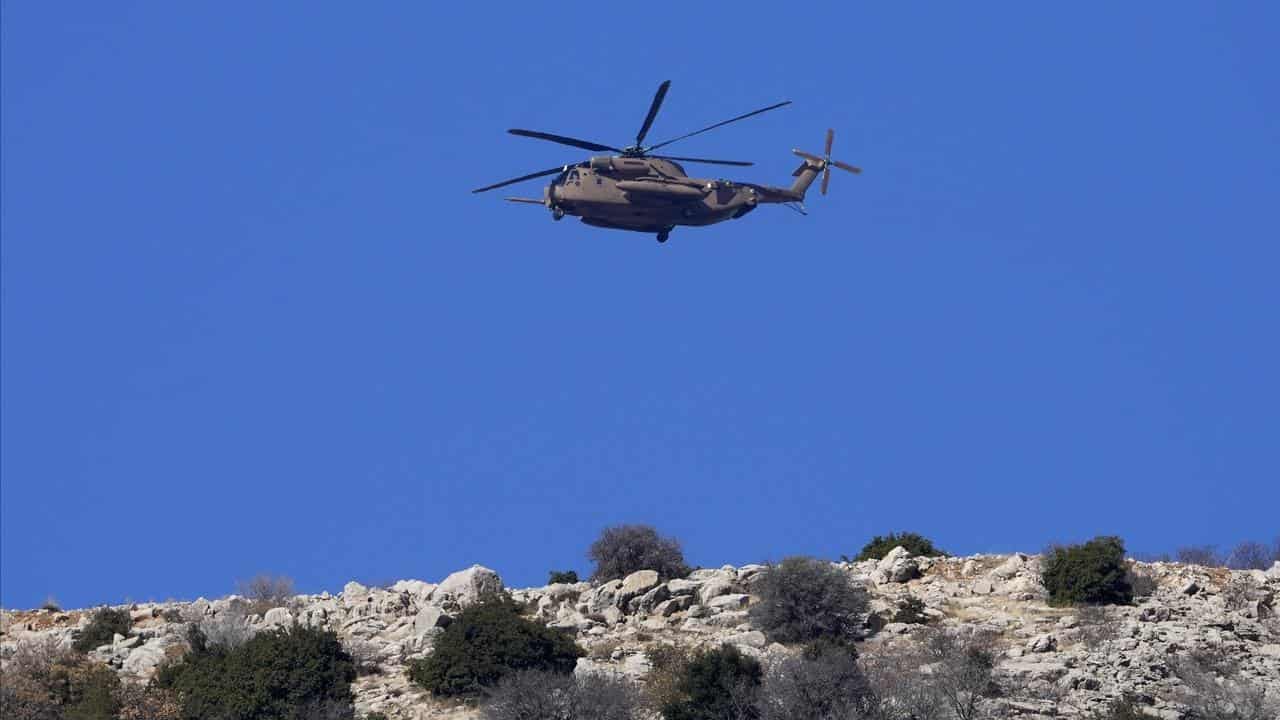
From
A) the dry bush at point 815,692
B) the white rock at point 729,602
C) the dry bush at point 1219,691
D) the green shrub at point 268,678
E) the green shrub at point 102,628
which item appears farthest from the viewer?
the white rock at point 729,602

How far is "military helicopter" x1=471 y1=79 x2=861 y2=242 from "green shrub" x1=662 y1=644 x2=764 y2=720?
83.8 feet

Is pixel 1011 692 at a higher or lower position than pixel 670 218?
lower

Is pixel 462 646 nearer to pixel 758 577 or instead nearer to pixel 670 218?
pixel 758 577

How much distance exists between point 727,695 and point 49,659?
65.9ft

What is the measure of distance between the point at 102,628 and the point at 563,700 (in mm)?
17410

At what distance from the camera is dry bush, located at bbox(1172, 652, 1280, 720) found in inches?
2013

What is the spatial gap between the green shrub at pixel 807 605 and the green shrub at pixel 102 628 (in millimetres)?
19722

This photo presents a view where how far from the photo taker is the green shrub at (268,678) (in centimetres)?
5572

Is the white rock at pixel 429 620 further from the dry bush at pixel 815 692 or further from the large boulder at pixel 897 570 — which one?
the large boulder at pixel 897 570

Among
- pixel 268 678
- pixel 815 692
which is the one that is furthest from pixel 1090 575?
pixel 268 678

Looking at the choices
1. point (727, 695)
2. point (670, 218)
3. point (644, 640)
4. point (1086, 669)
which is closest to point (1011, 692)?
point (1086, 669)

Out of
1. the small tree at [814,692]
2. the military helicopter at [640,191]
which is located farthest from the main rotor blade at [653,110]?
the small tree at [814,692]

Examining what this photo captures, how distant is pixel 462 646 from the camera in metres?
57.6

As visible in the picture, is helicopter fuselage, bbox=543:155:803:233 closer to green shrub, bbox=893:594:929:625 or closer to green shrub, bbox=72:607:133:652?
green shrub, bbox=893:594:929:625
